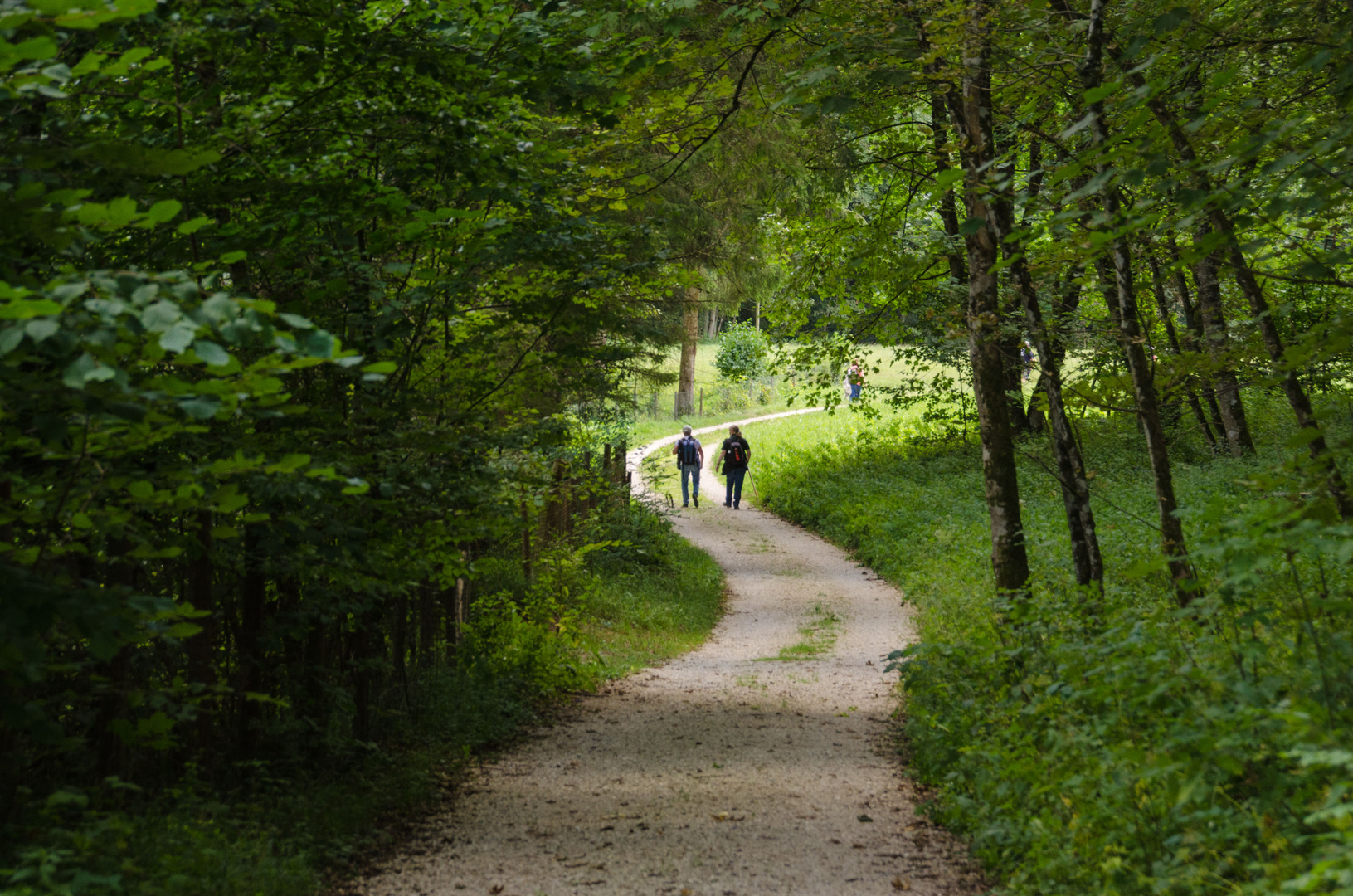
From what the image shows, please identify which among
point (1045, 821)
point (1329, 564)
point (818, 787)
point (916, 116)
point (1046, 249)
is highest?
point (916, 116)

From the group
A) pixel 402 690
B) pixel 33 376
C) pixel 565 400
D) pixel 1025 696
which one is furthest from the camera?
pixel 565 400

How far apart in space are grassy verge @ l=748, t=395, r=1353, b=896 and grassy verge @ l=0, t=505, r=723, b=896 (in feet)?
10.7

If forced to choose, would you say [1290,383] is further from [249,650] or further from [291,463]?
[249,650]

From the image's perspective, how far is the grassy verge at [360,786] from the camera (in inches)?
143

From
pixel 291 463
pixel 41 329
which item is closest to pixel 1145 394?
pixel 291 463

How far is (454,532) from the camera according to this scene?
547 cm

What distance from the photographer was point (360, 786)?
5.79m

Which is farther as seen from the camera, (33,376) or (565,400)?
(565,400)

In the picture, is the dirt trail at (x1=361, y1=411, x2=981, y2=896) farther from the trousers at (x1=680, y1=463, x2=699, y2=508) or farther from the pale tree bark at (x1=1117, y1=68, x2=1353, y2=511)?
the trousers at (x1=680, y1=463, x2=699, y2=508)

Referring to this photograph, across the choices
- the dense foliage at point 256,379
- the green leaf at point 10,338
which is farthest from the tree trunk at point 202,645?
the green leaf at point 10,338

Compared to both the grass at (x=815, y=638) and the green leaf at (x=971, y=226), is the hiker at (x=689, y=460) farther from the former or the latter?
the green leaf at (x=971, y=226)

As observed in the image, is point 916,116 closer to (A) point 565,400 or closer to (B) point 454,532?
(A) point 565,400

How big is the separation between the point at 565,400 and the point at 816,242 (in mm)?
5806

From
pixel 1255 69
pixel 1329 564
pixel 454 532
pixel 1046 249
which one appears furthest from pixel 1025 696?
pixel 1255 69
